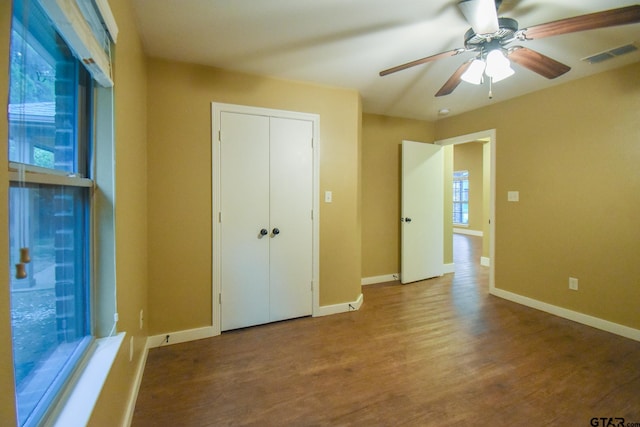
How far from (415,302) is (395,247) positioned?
3.36 ft

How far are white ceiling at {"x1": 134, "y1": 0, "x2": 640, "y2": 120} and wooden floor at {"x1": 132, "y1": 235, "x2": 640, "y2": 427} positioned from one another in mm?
2444

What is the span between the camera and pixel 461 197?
958cm

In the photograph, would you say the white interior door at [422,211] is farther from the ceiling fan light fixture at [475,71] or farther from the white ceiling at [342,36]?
the ceiling fan light fixture at [475,71]

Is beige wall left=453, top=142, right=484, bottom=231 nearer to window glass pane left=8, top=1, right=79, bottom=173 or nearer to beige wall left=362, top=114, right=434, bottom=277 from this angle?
beige wall left=362, top=114, right=434, bottom=277

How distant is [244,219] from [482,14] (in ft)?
7.43

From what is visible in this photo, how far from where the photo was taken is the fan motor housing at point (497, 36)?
65.8 inches

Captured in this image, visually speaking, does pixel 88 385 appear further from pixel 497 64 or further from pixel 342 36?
pixel 497 64

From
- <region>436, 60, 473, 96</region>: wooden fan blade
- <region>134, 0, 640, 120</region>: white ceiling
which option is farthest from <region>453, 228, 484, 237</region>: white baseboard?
<region>436, 60, 473, 96</region>: wooden fan blade

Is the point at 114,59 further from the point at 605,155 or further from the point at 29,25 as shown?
the point at 605,155

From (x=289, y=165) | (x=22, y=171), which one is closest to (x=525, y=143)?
(x=289, y=165)

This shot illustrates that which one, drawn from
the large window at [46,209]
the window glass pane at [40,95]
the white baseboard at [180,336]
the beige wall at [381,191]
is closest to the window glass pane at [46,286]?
the large window at [46,209]

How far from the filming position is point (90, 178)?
1.26m

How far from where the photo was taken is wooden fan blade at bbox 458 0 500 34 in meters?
1.46

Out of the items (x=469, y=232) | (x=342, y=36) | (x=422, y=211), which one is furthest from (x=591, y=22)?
(x=469, y=232)
